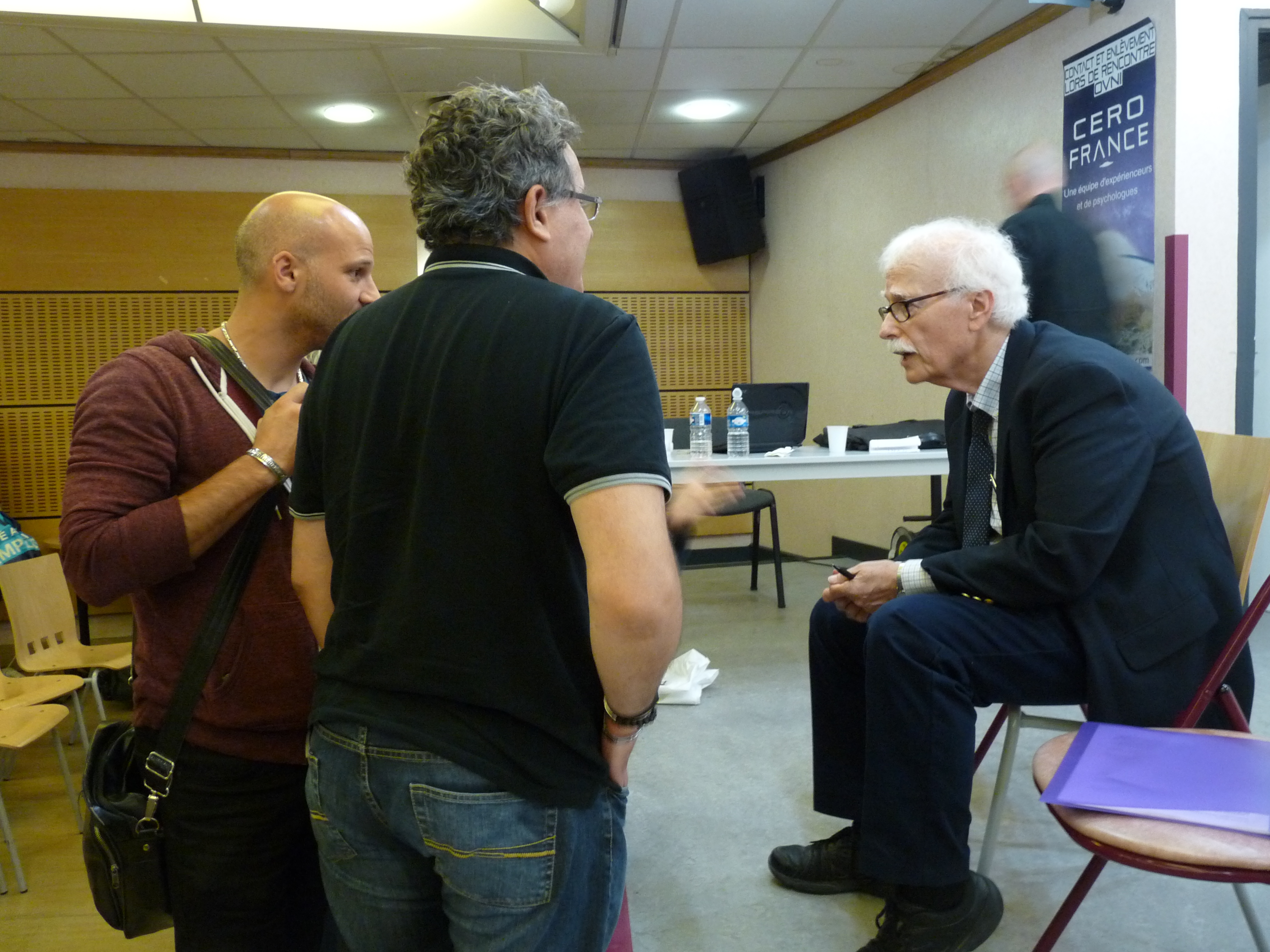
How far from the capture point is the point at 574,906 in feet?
2.87

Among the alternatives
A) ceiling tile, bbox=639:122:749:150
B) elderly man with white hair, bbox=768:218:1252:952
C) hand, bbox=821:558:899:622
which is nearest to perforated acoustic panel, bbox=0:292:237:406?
ceiling tile, bbox=639:122:749:150

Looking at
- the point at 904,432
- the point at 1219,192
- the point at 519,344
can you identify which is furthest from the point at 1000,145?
the point at 519,344

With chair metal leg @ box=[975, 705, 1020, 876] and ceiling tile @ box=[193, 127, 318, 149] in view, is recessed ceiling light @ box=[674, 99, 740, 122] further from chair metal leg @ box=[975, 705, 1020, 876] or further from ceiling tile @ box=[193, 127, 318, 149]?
chair metal leg @ box=[975, 705, 1020, 876]

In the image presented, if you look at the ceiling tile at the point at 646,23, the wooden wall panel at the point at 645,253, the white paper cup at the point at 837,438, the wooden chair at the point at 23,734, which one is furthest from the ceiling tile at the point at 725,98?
the wooden chair at the point at 23,734

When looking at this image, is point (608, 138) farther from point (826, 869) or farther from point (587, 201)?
point (587, 201)

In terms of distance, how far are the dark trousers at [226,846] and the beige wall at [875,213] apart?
341 centimetres

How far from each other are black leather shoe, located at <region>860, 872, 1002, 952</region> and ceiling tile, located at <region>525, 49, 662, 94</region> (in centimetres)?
361

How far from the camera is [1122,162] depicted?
11.9 ft

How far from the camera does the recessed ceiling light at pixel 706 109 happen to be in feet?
16.3

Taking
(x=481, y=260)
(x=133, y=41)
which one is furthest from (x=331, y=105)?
(x=481, y=260)

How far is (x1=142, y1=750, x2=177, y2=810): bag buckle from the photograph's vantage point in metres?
1.19

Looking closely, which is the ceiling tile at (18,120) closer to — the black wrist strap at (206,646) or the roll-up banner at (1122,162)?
the black wrist strap at (206,646)

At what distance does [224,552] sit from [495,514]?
0.58 m

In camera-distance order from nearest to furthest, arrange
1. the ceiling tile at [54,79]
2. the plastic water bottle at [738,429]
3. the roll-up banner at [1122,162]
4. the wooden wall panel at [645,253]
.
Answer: the plastic water bottle at [738,429] → the roll-up banner at [1122,162] → the ceiling tile at [54,79] → the wooden wall panel at [645,253]
